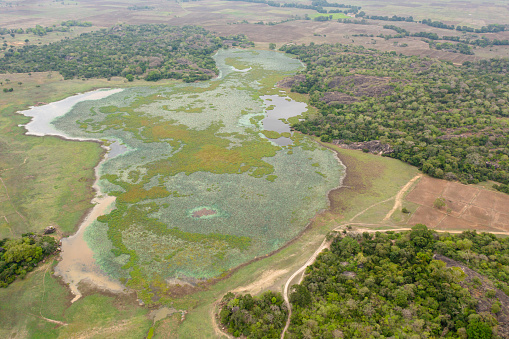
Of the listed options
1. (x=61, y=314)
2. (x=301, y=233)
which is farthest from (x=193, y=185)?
(x=61, y=314)

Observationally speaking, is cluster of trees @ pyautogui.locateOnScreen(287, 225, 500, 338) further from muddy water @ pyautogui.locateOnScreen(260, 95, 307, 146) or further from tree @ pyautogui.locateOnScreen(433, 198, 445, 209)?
muddy water @ pyautogui.locateOnScreen(260, 95, 307, 146)

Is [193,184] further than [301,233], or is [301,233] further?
[193,184]

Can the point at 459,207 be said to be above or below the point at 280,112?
below

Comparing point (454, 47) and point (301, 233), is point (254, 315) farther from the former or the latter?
point (454, 47)

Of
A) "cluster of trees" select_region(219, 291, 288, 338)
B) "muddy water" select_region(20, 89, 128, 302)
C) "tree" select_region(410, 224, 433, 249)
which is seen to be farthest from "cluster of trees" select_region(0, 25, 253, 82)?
"tree" select_region(410, 224, 433, 249)

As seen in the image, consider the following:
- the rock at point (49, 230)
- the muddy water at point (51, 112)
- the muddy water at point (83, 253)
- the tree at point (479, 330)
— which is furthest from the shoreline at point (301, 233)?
the muddy water at point (51, 112)
